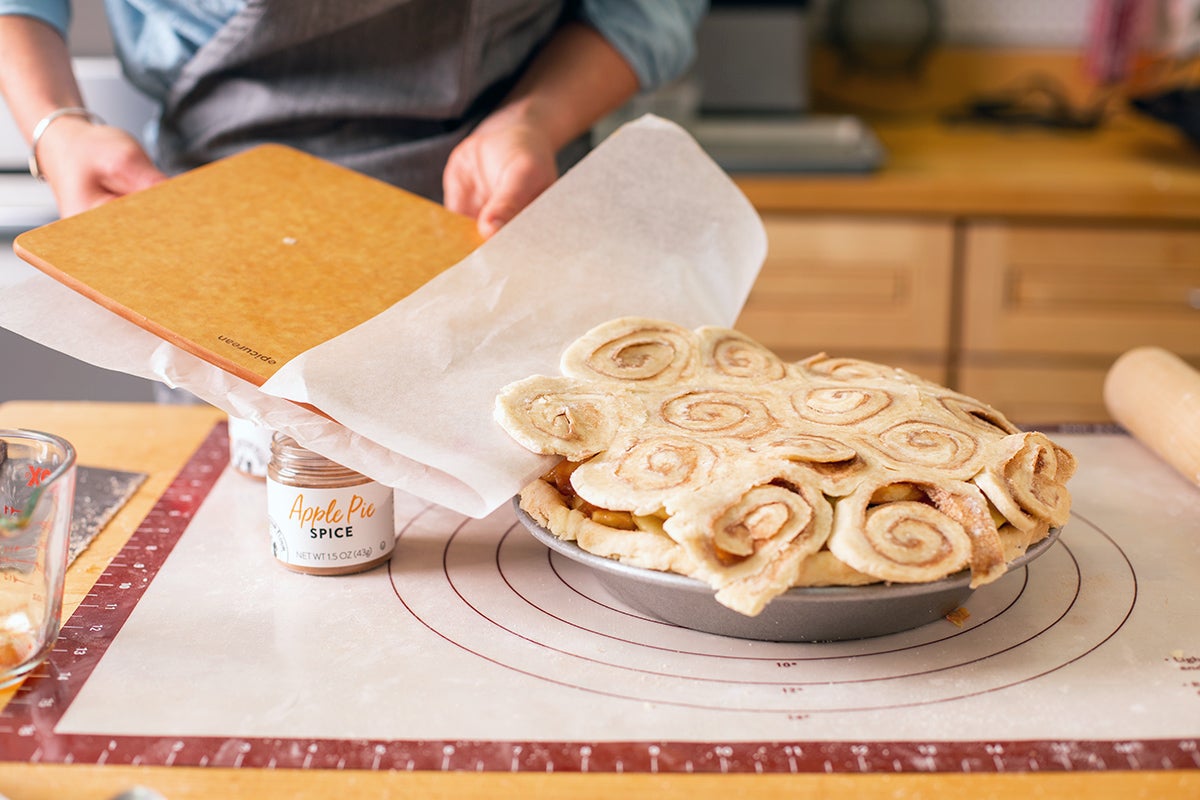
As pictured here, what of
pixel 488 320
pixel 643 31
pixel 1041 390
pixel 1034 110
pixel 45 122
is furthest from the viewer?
pixel 1034 110

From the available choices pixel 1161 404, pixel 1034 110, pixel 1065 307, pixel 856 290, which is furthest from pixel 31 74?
pixel 1034 110

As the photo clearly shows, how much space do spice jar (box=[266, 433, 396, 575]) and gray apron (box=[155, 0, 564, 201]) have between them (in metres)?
0.44

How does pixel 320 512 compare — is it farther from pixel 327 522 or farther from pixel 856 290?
pixel 856 290

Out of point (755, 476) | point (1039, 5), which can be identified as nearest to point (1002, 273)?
point (1039, 5)

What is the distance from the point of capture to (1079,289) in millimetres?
1694

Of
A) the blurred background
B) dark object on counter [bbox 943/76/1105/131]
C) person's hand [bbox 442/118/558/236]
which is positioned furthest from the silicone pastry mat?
dark object on counter [bbox 943/76/1105/131]

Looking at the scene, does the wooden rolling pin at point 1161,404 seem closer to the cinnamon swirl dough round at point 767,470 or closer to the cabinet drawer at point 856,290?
the cinnamon swirl dough round at point 767,470

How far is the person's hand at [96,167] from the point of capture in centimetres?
94

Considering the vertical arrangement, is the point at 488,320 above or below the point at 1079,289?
above

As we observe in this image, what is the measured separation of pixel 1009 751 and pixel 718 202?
20.4 inches

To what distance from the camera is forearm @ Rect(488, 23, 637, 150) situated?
106 cm

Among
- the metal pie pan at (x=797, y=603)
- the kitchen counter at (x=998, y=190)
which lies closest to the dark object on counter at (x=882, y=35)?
the kitchen counter at (x=998, y=190)

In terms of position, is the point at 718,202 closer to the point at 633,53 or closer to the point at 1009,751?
the point at 633,53

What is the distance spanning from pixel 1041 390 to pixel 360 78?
1137 millimetres
